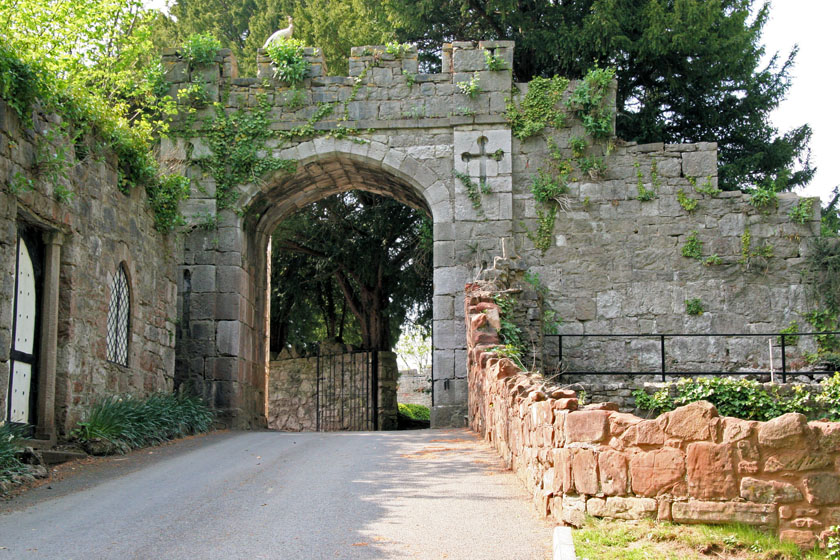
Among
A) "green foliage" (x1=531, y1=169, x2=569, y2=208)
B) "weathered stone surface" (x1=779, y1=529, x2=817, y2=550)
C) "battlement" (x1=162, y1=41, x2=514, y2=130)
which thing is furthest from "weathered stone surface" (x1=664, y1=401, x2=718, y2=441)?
"battlement" (x1=162, y1=41, x2=514, y2=130)

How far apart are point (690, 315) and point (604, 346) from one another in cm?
135

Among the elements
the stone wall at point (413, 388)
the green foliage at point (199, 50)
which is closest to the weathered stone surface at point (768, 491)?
the green foliage at point (199, 50)

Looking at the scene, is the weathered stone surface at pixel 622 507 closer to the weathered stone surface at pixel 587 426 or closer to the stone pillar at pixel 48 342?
the weathered stone surface at pixel 587 426

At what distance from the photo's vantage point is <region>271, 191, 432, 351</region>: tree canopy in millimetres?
20984

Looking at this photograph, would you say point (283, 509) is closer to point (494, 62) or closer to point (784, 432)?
point (784, 432)

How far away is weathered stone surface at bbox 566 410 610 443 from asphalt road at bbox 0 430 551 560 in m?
0.65

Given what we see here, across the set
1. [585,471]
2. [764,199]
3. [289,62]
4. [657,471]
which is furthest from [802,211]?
[657,471]

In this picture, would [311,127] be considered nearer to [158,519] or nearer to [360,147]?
[360,147]

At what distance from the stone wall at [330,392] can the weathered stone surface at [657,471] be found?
1421 centimetres

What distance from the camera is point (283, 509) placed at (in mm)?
6863

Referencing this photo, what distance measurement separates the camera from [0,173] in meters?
8.09

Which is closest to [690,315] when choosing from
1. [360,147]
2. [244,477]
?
[360,147]

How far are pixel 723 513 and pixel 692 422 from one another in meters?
0.53

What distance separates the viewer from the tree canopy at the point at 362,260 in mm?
20984
